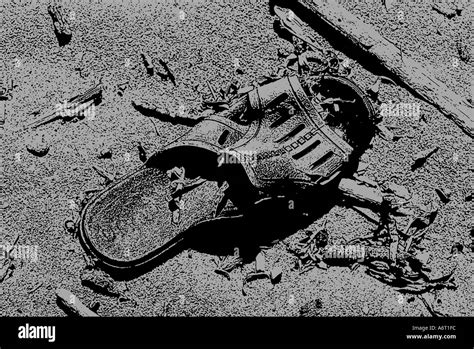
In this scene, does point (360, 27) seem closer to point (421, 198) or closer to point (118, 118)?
point (421, 198)

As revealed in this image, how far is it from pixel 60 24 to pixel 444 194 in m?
1.44

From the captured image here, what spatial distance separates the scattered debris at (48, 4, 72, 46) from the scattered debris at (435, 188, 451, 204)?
1.38m

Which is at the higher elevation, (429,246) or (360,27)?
(360,27)

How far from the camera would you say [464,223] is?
6.51ft

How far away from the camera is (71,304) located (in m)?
1.94

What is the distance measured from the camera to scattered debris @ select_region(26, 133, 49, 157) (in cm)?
200

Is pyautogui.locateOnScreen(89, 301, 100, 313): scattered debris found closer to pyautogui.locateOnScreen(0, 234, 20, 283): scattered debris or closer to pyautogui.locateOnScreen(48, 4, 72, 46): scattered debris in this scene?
pyautogui.locateOnScreen(0, 234, 20, 283): scattered debris

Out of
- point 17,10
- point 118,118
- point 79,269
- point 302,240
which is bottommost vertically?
point 79,269

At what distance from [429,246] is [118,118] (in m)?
1.15

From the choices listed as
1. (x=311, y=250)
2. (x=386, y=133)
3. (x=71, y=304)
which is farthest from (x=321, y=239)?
(x=71, y=304)

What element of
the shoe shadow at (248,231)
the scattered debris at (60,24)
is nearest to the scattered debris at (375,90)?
the shoe shadow at (248,231)

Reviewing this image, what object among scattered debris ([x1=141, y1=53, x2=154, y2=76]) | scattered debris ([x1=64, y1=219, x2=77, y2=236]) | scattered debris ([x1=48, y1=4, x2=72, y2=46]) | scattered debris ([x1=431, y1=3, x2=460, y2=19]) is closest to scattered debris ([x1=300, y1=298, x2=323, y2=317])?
scattered debris ([x1=64, y1=219, x2=77, y2=236])

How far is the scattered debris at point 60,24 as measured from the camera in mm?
2008
